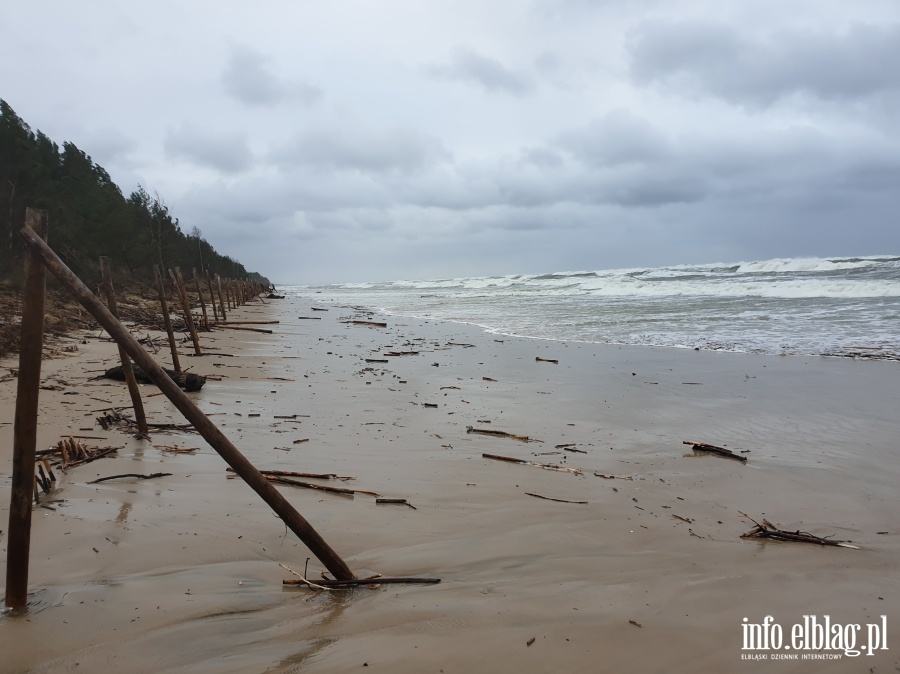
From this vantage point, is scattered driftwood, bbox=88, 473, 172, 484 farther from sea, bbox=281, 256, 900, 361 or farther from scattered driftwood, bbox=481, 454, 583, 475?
sea, bbox=281, 256, 900, 361

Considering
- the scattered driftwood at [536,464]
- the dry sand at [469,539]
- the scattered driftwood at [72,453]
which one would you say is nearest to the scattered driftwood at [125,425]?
the dry sand at [469,539]

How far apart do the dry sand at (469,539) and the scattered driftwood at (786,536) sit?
86 millimetres

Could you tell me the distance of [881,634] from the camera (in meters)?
2.51

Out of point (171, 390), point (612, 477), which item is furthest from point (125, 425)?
point (612, 477)

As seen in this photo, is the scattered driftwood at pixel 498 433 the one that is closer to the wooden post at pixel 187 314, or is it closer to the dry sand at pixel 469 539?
the dry sand at pixel 469 539

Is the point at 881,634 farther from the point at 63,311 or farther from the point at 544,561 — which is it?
the point at 63,311

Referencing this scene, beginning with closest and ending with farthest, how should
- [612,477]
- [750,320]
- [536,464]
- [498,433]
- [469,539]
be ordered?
1. [469,539]
2. [612,477]
3. [536,464]
4. [498,433]
5. [750,320]

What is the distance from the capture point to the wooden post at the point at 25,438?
2381 millimetres

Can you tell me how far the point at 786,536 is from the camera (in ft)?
11.6

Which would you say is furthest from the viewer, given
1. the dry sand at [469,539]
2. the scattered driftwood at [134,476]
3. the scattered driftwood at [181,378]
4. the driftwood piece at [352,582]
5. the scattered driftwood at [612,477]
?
the scattered driftwood at [181,378]

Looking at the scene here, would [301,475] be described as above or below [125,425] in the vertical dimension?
below

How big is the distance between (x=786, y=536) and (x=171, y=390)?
3.68 meters

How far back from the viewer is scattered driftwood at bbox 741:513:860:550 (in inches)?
136

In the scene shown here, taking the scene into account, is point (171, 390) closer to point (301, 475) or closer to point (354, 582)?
point (354, 582)
